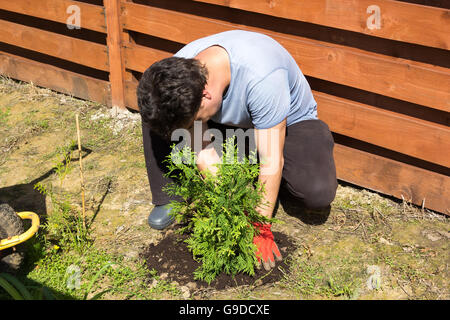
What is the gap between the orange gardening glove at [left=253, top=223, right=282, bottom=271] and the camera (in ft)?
9.98

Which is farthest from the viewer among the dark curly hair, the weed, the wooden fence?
the weed

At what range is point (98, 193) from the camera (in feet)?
12.8

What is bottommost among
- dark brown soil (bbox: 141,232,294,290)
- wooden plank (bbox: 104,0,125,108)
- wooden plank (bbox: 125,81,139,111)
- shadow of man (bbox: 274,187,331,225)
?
dark brown soil (bbox: 141,232,294,290)

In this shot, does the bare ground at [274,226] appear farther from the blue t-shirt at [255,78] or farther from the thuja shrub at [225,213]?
the blue t-shirt at [255,78]

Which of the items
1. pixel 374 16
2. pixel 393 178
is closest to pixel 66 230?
pixel 393 178

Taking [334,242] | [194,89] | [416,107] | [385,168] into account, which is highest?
[194,89]

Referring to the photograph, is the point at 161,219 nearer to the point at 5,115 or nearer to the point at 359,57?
the point at 359,57

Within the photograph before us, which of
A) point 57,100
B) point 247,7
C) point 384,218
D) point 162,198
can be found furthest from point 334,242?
point 57,100

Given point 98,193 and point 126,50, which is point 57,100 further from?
point 98,193

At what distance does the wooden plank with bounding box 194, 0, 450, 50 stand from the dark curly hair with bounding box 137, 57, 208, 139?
118 centimetres

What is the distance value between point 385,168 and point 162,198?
1.65 metres

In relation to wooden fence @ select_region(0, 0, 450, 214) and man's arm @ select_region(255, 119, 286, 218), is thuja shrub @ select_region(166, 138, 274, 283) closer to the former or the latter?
man's arm @ select_region(255, 119, 286, 218)

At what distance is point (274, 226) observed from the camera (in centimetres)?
355

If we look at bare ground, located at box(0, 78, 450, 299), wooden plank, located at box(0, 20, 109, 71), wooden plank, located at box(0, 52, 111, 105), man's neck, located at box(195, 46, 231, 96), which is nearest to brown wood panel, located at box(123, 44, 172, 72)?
wooden plank, located at box(0, 20, 109, 71)
